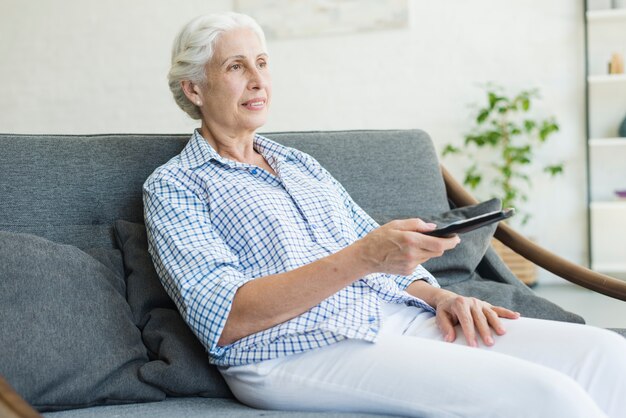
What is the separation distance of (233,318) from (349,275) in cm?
23

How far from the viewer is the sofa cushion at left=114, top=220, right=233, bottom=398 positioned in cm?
151

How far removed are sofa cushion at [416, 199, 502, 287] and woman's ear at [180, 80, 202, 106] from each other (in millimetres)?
668

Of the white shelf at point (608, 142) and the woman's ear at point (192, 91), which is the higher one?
the woman's ear at point (192, 91)

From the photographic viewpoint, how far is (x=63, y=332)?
144 centimetres

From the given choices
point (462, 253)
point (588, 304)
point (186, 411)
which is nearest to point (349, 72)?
point (588, 304)

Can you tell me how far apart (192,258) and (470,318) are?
0.54 metres

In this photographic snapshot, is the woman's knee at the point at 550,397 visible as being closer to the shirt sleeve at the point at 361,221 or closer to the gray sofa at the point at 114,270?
the gray sofa at the point at 114,270

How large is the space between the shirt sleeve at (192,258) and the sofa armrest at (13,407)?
445 millimetres

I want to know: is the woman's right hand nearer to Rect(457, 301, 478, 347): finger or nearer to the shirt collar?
Rect(457, 301, 478, 347): finger

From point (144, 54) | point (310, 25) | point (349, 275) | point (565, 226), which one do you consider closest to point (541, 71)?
point (565, 226)

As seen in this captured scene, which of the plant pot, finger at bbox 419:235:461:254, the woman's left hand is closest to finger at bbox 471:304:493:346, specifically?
the woman's left hand

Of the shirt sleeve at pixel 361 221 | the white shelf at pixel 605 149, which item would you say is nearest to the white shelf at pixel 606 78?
the white shelf at pixel 605 149

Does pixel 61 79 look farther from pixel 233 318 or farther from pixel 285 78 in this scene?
pixel 233 318

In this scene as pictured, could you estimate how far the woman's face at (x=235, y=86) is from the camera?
1810 mm
